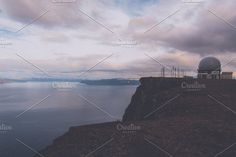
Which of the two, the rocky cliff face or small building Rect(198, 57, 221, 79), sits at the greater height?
small building Rect(198, 57, 221, 79)

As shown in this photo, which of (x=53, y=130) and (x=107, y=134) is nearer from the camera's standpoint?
(x=107, y=134)

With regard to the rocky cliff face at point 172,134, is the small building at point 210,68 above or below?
above

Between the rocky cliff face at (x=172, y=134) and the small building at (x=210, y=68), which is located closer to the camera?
the rocky cliff face at (x=172, y=134)

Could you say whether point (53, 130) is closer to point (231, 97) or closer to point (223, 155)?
point (231, 97)

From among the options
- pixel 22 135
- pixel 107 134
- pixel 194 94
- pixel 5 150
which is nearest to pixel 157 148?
pixel 107 134

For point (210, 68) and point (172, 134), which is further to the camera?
point (210, 68)

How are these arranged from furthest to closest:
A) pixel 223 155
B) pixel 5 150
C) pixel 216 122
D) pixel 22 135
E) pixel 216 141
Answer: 1. pixel 22 135
2. pixel 5 150
3. pixel 216 122
4. pixel 216 141
5. pixel 223 155

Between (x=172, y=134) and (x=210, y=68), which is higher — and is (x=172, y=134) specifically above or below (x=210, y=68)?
below

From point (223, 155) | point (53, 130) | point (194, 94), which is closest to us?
point (223, 155)
